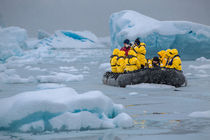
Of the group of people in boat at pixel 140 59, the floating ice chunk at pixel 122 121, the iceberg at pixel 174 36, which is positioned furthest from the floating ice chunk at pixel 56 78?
the iceberg at pixel 174 36

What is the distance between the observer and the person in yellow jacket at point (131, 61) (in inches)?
360

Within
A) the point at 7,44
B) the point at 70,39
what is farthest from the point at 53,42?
the point at 7,44

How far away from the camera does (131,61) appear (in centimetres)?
915

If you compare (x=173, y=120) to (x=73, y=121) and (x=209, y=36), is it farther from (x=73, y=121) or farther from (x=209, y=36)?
(x=209, y=36)

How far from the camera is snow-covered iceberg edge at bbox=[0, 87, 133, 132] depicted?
11.3ft

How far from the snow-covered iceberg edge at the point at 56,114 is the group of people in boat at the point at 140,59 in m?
5.47

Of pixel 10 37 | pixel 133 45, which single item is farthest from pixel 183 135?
pixel 10 37

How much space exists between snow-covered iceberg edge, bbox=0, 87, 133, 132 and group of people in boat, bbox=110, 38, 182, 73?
215 inches

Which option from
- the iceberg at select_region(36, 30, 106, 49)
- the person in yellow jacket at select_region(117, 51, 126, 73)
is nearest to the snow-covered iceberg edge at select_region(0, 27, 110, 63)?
the iceberg at select_region(36, 30, 106, 49)

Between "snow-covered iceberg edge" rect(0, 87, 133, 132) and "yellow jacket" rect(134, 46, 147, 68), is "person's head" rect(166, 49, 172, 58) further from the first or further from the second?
"snow-covered iceberg edge" rect(0, 87, 133, 132)

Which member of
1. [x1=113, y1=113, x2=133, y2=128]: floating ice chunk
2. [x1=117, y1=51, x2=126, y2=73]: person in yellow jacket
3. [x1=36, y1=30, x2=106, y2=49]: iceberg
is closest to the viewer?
[x1=113, y1=113, x2=133, y2=128]: floating ice chunk

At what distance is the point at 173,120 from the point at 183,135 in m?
0.85

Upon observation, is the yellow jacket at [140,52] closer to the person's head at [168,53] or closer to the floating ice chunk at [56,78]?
the person's head at [168,53]

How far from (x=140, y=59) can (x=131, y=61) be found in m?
0.41
